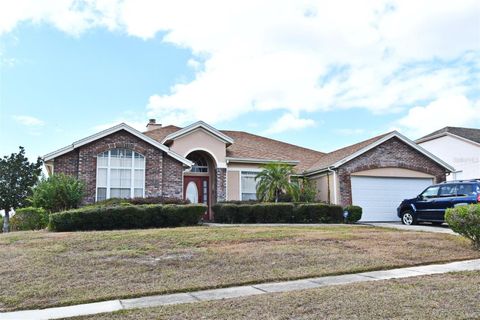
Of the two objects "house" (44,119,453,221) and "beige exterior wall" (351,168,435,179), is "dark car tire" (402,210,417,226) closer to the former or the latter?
"house" (44,119,453,221)

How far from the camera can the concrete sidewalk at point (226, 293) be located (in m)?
6.16

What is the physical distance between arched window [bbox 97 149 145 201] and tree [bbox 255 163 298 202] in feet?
18.3

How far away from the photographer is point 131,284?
7574mm

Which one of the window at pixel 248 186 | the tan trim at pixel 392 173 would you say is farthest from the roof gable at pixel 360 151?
the window at pixel 248 186

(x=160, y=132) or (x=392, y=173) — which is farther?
(x=160, y=132)

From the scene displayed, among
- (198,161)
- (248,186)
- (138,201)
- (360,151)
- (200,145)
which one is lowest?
(138,201)

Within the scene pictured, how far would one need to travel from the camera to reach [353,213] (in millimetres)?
19109

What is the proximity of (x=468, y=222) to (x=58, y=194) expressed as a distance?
541 inches

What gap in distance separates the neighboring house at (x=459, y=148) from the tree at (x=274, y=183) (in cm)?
1374

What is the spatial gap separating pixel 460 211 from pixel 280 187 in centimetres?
1036

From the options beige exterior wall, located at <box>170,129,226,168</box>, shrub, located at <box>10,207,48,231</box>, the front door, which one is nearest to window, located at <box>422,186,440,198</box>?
beige exterior wall, located at <box>170,129,226,168</box>

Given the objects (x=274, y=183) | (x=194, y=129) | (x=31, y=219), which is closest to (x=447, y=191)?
(x=274, y=183)

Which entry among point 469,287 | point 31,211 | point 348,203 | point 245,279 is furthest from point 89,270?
point 348,203

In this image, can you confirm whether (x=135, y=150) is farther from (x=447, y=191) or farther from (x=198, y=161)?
(x=447, y=191)
